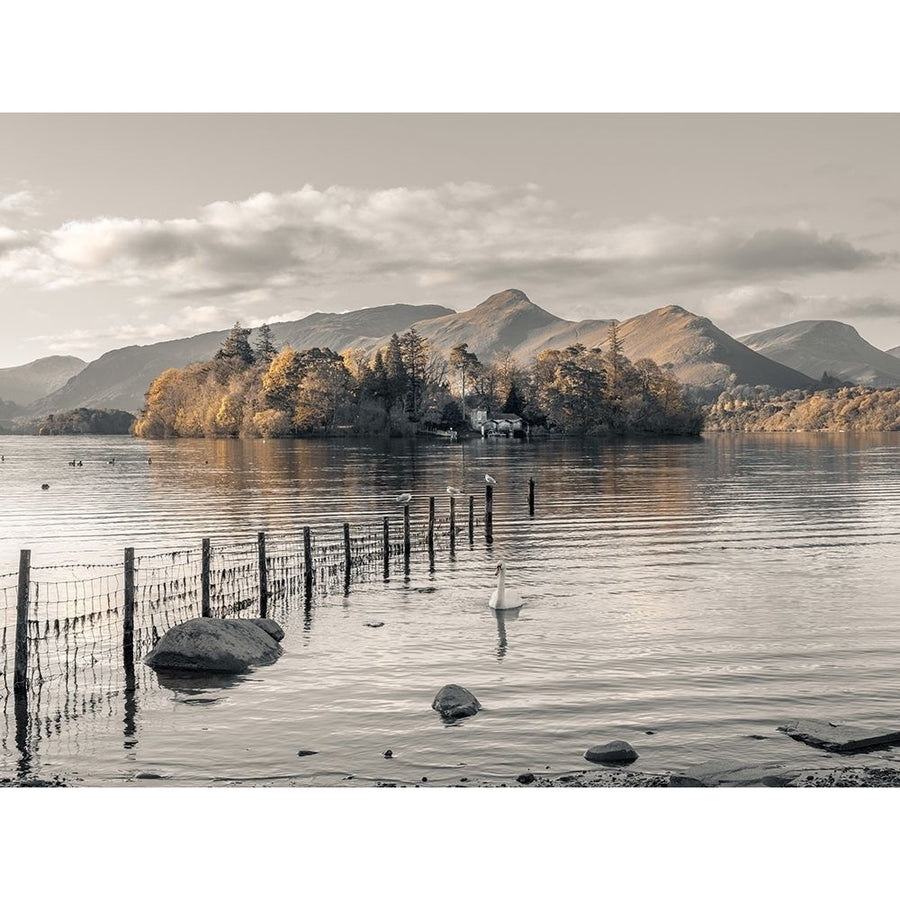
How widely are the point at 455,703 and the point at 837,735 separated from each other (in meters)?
5.31

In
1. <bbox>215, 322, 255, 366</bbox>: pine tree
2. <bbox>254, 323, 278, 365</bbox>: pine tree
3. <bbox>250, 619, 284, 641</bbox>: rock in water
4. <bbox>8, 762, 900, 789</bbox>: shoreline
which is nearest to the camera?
<bbox>8, 762, 900, 789</bbox>: shoreline

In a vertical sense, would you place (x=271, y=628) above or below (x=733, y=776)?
above

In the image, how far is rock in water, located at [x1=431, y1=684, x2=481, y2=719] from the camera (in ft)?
46.8

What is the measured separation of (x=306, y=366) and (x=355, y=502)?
97.8 metres

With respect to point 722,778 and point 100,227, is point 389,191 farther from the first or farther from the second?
point 722,778

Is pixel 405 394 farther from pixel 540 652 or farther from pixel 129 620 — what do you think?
pixel 540 652

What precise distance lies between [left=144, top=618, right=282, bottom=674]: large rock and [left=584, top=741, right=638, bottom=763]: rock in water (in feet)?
23.9

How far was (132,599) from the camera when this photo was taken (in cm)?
1877

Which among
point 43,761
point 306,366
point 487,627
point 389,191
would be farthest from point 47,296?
point 306,366

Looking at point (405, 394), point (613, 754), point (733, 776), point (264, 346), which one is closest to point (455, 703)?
point (613, 754)

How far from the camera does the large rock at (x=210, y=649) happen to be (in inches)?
678

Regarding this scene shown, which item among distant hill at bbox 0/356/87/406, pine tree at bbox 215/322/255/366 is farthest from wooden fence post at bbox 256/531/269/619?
distant hill at bbox 0/356/87/406

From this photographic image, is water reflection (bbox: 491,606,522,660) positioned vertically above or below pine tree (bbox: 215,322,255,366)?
below

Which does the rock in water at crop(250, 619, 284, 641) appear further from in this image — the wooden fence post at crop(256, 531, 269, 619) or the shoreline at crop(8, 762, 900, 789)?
the shoreline at crop(8, 762, 900, 789)
